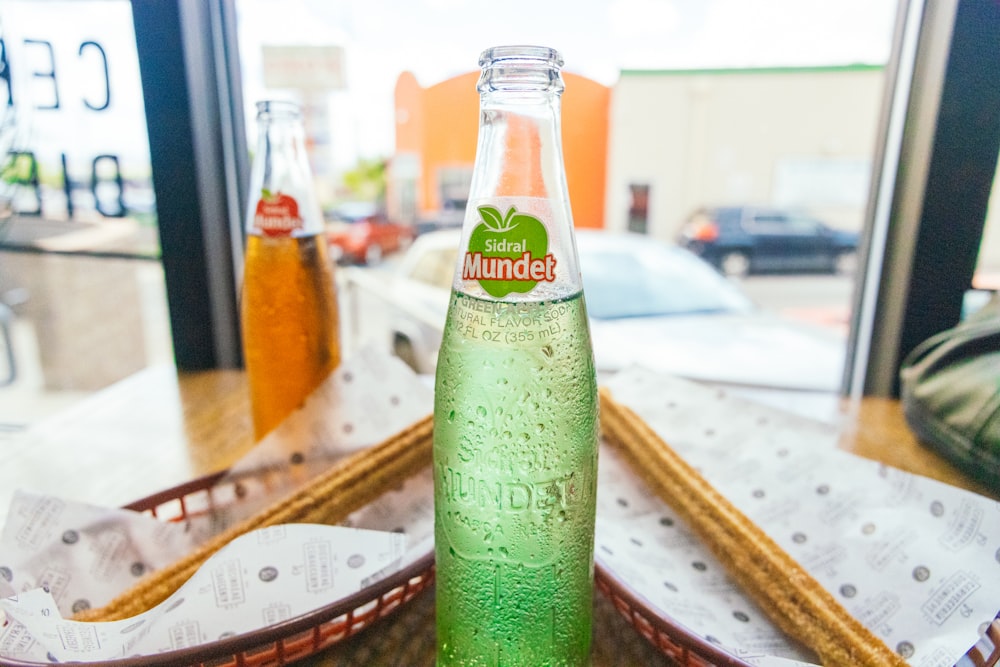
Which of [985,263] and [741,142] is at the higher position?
[741,142]

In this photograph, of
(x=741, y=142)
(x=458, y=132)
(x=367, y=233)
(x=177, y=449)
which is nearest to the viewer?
(x=177, y=449)

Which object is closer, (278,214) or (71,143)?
(278,214)

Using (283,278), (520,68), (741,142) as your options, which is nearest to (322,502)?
(283,278)

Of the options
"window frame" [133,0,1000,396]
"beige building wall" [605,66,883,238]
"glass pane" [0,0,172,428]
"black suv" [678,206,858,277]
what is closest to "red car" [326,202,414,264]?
"beige building wall" [605,66,883,238]

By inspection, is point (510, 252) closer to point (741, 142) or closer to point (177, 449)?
point (177, 449)

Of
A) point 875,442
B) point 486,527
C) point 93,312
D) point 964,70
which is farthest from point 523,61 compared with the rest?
point 93,312

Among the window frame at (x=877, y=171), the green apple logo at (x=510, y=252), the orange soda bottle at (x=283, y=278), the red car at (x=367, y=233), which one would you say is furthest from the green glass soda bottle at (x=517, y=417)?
the red car at (x=367, y=233)

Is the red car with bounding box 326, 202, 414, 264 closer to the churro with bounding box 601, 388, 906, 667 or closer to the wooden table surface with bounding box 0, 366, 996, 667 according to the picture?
the wooden table surface with bounding box 0, 366, 996, 667
